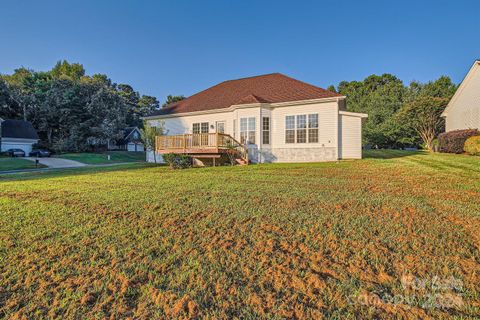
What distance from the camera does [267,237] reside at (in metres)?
3.84

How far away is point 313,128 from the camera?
14.3 meters

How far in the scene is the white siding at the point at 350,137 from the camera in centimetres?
1420

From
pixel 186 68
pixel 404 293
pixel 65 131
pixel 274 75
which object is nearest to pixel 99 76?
pixel 65 131

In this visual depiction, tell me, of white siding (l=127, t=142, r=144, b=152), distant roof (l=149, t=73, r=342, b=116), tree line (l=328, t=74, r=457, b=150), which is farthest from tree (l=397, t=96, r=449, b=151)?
white siding (l=127, t=142, r=144, b=152)

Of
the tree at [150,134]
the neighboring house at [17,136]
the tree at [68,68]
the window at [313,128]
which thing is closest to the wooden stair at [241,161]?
the window at [313,128]

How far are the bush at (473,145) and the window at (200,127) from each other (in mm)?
15554

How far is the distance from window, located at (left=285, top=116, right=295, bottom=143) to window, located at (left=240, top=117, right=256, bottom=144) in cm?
192

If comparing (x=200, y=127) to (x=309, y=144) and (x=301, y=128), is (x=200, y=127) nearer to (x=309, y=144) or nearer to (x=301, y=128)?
(x=301, y=128)

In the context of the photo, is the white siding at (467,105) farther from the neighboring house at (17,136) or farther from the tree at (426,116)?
the neighboring house at (17,136)

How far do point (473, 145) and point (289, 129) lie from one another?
1023cm

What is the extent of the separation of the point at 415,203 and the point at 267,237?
3465 millimetres

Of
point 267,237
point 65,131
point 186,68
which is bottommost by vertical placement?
point 267,237

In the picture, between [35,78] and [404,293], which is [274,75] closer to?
[404,293]

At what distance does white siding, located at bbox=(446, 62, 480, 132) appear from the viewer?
56.1ft
